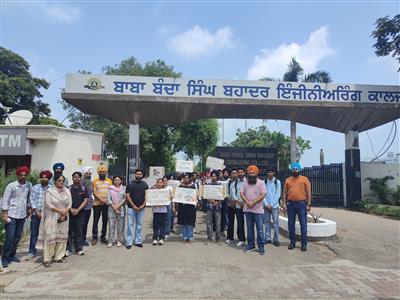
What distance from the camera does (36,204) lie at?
7.32 meters

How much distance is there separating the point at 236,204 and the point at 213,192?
0.58 metres

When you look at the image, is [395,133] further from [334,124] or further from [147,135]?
[147,135]

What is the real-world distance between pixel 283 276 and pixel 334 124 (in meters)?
12.5

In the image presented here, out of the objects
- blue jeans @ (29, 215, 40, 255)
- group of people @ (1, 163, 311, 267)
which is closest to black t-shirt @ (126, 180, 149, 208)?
group of people @ (1, 163, 311, 267)

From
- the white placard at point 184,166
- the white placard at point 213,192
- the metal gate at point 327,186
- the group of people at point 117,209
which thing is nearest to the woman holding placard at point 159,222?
the group of people at point 117,209

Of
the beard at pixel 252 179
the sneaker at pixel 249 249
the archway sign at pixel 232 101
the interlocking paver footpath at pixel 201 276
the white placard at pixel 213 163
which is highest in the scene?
the archway sign at pixel 232 101

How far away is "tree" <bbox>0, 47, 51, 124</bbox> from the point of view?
3094 cm

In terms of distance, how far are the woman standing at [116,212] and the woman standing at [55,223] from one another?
4.43ft

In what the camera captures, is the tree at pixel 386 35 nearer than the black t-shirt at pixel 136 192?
No

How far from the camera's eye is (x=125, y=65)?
30234 mm

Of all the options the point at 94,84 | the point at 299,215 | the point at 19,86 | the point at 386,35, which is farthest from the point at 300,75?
the point at 19,86

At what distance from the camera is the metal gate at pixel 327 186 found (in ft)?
57.0

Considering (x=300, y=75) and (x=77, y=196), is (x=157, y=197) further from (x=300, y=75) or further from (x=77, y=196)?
(x=300, y=75)

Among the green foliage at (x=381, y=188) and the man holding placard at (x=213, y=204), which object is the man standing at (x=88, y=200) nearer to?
the man holding placard at (x=213, y=204)
